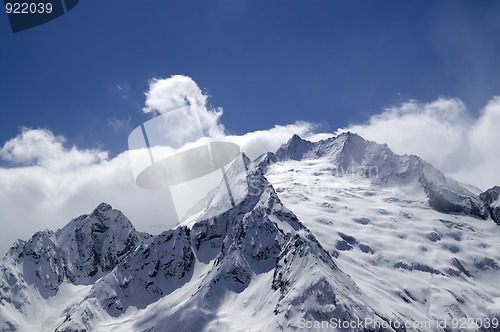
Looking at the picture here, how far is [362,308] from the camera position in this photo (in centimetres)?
15438

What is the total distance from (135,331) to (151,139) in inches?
7052

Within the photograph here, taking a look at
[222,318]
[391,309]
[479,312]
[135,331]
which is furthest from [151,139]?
[479,312]

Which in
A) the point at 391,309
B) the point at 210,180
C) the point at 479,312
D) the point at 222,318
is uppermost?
the point at 210,180

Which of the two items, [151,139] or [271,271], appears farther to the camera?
[271,271]

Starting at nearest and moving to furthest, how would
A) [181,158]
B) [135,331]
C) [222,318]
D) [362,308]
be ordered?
[181,158] → [362,308] → [222,318] → [135,331]

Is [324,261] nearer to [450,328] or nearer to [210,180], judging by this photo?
[450,328]

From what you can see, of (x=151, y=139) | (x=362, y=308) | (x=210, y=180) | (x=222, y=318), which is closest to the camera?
(x=151, y=139)

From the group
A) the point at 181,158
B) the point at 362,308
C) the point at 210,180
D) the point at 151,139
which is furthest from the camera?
the point at 362,308

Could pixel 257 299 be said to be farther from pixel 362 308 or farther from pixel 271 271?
pixel 362 308

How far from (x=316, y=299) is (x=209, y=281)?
59509 mm

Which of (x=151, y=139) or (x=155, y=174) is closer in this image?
(x=151, y=139)

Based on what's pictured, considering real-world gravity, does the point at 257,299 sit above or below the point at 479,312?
above

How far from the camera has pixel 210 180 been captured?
51.7m

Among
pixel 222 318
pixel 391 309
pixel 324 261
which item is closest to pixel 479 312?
pixel 391 309
